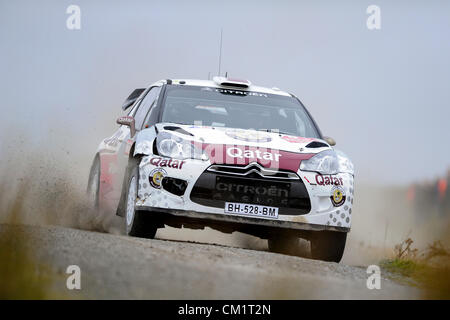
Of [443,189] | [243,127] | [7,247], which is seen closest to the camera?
[7,247]

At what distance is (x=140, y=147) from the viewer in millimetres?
9242

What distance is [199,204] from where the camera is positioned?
8.90 meters

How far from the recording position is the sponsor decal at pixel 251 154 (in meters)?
9.02

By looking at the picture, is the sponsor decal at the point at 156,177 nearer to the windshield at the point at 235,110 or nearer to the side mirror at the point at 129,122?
the windshield at the point at 235,110

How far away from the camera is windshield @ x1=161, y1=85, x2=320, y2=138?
32.9ft

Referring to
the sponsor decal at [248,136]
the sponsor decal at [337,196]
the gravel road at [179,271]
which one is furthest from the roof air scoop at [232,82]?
the gravel road at [179,271]

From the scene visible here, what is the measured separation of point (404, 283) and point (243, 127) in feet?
8.01

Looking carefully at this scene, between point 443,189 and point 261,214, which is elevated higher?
point 261,214

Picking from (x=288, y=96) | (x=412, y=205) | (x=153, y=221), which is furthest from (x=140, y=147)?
(x=412, y=205)

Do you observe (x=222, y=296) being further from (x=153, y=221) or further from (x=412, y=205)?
(x=412, y=205)

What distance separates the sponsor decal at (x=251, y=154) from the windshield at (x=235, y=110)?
899 mm

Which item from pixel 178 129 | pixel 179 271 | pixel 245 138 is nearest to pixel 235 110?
pixel 245 138

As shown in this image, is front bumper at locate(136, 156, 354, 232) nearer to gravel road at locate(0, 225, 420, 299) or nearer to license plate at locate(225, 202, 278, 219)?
license plate at locate(225, 202, 278, 219)

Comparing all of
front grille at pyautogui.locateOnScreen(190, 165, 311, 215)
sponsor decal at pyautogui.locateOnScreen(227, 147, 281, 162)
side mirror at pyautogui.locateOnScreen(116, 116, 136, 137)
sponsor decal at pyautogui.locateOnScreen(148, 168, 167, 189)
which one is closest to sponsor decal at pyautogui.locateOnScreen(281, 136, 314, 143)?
sponsor decal at pyautogui.locateOnScreen(227, 147, 281, 162)
